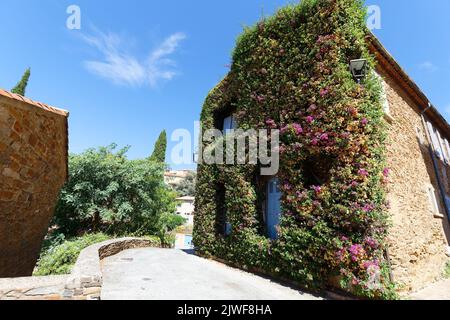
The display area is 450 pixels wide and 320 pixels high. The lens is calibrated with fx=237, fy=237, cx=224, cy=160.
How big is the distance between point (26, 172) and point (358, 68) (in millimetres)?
7890

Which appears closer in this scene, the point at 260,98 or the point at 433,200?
the point at 260,98

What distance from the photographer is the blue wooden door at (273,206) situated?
Result: 765 cm

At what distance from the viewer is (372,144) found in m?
5.62

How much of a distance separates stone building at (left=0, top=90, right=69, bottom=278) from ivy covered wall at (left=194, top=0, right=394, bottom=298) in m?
5.28

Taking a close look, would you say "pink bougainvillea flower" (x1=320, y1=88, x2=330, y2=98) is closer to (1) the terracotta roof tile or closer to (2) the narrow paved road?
(2) the narrow paved road

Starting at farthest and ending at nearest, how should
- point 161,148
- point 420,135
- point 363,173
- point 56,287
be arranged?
point 161,148 < point 420,135 < point 363,173 < point 56,287

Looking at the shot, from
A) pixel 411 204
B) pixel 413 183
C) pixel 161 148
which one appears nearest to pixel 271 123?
pixel 411 204

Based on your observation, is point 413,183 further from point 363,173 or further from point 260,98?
point 260,98

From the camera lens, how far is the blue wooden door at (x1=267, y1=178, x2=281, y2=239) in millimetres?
7650

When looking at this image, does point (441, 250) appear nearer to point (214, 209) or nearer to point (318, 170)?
point (318, 170)

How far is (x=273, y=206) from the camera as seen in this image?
7.87 metres

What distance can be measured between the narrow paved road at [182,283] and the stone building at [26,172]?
192cm

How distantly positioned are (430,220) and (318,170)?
4795 millimetres

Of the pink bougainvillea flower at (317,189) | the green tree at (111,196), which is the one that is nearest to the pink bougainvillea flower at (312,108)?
the pink bougainvillea flower at (317,189)
